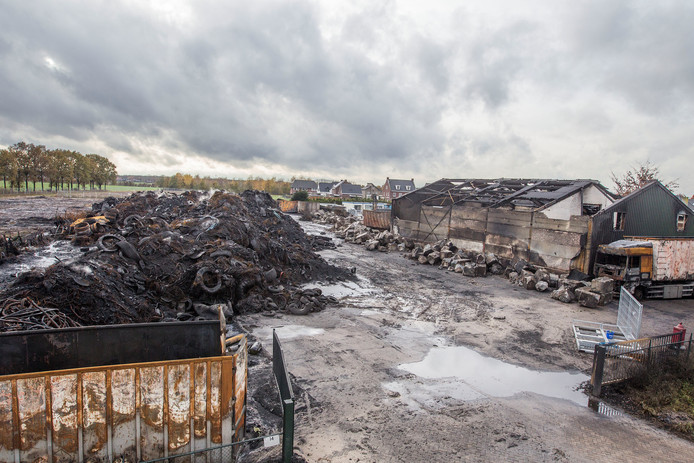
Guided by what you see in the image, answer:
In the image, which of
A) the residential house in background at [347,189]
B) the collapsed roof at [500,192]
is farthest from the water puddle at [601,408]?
the residential house in background at [347,189]

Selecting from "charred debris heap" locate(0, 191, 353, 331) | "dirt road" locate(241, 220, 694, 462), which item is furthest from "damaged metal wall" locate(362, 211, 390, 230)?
"dirt road" locate(241, 220, 694, 462)

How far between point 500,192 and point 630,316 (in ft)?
49.2

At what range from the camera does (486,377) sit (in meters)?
8.13

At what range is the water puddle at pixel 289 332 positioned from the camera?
988 centimetres

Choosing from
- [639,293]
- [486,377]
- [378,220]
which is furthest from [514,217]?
[378,220]

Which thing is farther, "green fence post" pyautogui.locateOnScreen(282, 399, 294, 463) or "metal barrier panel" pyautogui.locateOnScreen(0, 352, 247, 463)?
"green fence post" pyautogui.locateOnScreen(282, 399, 294, 463)

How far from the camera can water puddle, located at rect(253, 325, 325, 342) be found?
9875 mm

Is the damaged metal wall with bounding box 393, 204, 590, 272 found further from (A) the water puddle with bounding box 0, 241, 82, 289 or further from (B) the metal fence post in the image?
(A) the water puddle with bounding box 0, 241, 82, 289

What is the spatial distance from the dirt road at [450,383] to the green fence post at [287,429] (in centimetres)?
78

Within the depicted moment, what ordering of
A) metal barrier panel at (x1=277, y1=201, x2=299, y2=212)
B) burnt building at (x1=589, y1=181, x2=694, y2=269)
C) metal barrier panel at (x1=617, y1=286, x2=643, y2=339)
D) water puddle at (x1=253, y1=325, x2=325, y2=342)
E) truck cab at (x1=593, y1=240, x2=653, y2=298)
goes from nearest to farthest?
metal barrier panel at (x1=617, y1=286, x2=643, y2=339)
water puddle at (x1=253, y1=325, x2=325, y2=342)
truck cab at (x1=593, y1=240, x2=653, y2=298)
burnt building at (x1=589, y1=181, x2=694, y2=269)
metal barrier panel at (x1=277, y1=201, x2=299, y2=212)

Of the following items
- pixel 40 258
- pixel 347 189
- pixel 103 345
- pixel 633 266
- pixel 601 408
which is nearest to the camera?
pixel 103 345

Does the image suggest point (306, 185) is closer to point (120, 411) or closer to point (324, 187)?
point (324, 187)

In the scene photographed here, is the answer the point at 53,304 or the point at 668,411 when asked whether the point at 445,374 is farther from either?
the point at 53,304

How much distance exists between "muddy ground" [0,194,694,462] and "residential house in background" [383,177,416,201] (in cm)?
7377
